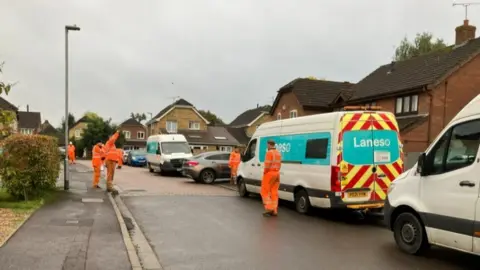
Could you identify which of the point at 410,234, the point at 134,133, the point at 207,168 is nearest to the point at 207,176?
the point at 207,168

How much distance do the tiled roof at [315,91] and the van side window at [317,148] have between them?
24.5 meters

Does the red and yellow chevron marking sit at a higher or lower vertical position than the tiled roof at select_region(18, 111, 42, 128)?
lower

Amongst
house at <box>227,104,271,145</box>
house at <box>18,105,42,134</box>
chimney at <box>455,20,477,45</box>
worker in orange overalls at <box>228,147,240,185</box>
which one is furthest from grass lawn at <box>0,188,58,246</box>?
house at <box>18,105,42,134</box>

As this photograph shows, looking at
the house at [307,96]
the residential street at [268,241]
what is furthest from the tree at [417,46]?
the residential street at [268,241]

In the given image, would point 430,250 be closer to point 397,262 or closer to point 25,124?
point 397,262

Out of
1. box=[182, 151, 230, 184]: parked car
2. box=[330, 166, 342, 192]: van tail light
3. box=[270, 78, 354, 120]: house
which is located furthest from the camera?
box=[270, 78, 354, 120]: house

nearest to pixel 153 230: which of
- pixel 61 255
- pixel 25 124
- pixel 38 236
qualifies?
pixel 38 236

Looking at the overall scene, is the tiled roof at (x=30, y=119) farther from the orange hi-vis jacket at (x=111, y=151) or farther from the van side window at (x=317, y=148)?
the van side window at (x=317, y=148)

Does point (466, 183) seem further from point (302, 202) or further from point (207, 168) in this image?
point (207, 168)

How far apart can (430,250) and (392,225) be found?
69cm

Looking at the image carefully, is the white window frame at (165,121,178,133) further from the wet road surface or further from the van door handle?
the van door handle

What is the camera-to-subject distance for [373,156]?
10242 mm

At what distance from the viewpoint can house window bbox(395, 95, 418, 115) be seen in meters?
26.5

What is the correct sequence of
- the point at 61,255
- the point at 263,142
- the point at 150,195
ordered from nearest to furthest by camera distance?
the point at 61,255 → the point at 263,142 → the point at 150,195
